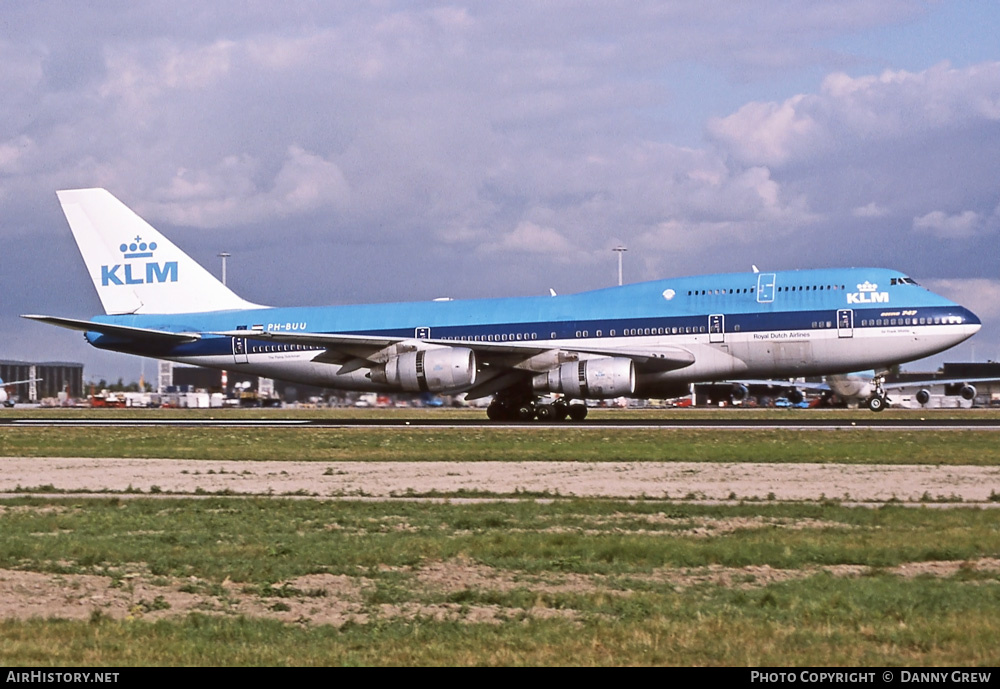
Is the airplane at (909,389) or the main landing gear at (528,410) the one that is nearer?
the main landing gear at (528,410)

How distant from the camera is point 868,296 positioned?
43312mm

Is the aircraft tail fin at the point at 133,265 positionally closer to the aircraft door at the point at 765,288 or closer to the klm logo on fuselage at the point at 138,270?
the klm logo on fuselage at the point at 138,270

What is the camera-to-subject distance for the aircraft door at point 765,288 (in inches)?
1718

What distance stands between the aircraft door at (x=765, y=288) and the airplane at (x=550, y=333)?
5 centimetres

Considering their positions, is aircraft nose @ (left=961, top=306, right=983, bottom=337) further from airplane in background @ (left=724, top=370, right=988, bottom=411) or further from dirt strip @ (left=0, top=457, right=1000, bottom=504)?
airplane in background @ (left=724, top=370, right=988, bottom=411)

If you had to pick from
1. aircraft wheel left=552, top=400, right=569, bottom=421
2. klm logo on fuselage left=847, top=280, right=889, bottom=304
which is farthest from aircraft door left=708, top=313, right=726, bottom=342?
aircraft wheel left=552, top=400, right=569, bottom=421

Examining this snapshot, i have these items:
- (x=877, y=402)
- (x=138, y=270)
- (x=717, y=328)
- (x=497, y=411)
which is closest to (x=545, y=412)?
(x=497, y=411)

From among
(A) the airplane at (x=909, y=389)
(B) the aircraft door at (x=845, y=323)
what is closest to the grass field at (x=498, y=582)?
(B) the aircraft door at (x=845, y=323)

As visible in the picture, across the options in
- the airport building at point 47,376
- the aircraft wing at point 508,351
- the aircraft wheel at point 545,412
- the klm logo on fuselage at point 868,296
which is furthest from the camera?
the airport building at point 47,376

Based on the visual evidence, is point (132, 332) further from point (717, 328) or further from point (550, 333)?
point (717, 328)

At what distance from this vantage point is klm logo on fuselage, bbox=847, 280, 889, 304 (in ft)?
142

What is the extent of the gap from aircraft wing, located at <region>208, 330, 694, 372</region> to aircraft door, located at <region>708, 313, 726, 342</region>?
3.47ft
